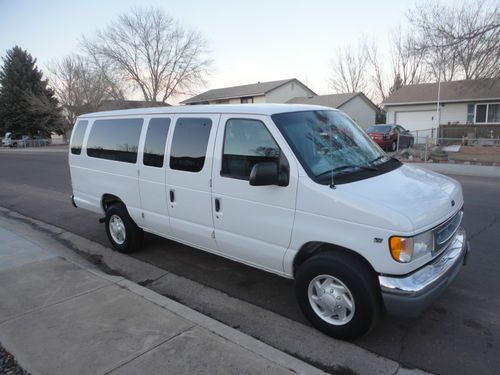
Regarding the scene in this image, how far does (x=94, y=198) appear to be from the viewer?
6.22m

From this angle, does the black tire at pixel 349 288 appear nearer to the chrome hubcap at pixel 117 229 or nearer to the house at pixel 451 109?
the chrome hubcap at pixel 117 229

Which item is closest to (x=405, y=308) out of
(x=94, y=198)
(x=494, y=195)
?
(x=94, y=198)

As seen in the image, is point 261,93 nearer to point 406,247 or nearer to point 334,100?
point 334,100

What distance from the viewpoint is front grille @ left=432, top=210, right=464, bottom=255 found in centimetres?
335

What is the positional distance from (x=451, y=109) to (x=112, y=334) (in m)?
30.8

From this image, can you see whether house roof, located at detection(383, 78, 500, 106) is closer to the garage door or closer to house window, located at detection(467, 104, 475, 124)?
house window, located at detection(467, 104, 475, 124)

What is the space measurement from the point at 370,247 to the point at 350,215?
292 mm

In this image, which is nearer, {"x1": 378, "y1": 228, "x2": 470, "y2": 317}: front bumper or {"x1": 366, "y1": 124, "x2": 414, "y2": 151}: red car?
{"x1": 378, "y1": 228, "x2": 470, "y2": 317}: front bumper

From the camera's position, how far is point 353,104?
4100cm

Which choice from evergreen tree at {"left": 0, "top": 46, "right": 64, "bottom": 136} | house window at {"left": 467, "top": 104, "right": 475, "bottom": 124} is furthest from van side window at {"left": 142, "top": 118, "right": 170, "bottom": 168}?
evergreen tree at {"left": 0, "top": 46, "right": 64, "bottom": 136}

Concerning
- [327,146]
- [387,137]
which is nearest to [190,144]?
[327,146]

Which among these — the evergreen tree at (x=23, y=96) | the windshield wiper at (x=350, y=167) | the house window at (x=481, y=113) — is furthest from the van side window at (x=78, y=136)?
the evergreen tree at (x=23, y=96)

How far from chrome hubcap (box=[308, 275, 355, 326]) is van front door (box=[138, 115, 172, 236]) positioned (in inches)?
85.4

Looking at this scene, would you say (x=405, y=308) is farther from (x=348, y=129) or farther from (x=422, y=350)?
(x=348, y=129)
